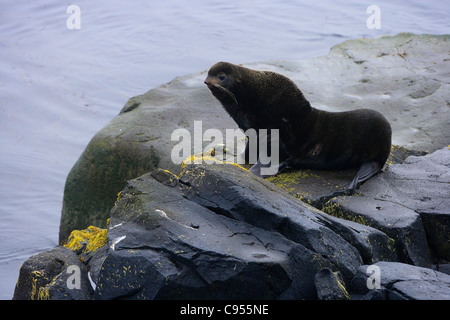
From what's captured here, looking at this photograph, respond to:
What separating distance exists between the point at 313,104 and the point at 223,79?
3.15 metres

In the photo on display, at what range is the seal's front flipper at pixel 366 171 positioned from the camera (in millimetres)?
5031

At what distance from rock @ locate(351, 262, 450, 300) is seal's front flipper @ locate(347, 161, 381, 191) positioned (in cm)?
165

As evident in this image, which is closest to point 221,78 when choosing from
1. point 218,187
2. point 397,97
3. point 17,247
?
point 218,187

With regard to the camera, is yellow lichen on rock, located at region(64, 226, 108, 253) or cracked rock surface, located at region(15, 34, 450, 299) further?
yellow lichen on rock, located at region(64, 226, 108, 253)

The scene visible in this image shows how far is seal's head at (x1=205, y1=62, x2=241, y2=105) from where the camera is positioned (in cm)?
496

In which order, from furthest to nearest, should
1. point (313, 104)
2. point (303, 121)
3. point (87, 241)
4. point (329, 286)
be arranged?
point (313, 104)
point (303, 121)
point (87, 241)
point (329, 286)

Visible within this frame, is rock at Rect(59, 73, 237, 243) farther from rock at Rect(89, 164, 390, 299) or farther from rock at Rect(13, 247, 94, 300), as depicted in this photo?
rock at Rect(13, 247, 94, 300)

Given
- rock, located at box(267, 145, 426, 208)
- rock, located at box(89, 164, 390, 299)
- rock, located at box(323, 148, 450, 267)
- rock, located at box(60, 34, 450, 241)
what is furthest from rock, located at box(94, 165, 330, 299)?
rock, located at box(60, 34, 450, 241)

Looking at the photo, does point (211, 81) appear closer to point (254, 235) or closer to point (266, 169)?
point (266, 169)

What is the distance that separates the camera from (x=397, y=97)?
8.02 metres

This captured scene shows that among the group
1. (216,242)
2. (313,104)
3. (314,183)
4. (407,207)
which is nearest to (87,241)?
(216,242)

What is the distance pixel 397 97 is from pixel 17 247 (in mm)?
6237

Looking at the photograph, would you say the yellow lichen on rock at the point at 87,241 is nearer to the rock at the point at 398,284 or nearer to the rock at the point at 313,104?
the rock at the point at 398,284

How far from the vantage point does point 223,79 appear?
4.99 meters
